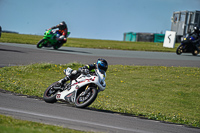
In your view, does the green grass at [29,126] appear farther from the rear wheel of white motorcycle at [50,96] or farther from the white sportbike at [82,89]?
the rear wheel of white motorcycle at [50,96]

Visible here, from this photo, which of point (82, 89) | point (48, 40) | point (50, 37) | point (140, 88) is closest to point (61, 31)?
point (50, 37)

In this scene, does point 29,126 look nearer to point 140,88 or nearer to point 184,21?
point 140,88

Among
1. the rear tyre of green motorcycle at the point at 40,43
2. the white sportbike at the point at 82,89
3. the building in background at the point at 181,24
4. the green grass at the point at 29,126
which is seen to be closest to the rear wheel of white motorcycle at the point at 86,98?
the white sportbike at the point at 82,89

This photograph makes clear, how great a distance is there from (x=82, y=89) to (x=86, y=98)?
37 centimetres

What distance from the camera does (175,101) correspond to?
1101cm

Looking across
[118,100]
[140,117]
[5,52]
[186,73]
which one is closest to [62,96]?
[140,117]

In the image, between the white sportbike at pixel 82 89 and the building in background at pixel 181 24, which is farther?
the building in background at pixel 181 24

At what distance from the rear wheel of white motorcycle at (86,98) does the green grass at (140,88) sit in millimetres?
1226

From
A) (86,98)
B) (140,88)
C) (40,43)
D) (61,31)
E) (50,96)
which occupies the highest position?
(61,31)

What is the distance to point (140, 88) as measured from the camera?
41.4ft

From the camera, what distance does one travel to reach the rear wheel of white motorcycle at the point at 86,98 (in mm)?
7426

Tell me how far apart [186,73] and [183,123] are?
29.3 feet

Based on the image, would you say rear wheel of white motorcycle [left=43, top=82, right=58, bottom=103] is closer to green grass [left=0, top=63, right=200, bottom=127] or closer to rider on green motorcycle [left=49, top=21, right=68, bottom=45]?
green grass [left=0, top=63, right=200, bottom=127]

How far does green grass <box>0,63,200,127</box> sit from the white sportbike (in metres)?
1.20
